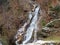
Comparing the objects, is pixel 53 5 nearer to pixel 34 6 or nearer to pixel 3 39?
pixel 34 6

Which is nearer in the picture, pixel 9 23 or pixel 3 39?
pixel 3 39

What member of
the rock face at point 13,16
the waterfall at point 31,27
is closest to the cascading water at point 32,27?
the waterfall at point 31,27

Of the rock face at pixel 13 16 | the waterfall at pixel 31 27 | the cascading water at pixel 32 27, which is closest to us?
the waterfall at pixel 31 27

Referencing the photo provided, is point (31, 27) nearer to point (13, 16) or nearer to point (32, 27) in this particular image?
point (32, 27)

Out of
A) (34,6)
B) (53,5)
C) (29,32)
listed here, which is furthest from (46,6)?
(29,32)

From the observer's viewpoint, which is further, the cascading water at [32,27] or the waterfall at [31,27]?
the cascading water at [32,27]

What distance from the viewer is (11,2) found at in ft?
43.7

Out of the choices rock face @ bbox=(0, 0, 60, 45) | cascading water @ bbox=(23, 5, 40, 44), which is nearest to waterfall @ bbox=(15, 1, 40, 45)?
cascading water @ bbox=(23, 5, 40, 44)

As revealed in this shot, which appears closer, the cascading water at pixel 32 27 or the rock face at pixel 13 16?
the cascading water at pixel 32 27

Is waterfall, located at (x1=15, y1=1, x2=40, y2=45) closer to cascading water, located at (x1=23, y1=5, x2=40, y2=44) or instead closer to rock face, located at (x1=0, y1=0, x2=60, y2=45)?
cascading water, located at (x1=23, y1=5, x2=40, y2=44)

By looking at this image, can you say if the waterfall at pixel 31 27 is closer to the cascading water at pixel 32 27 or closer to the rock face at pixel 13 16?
the cascading water at pixel 32 27

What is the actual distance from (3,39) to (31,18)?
2.72m

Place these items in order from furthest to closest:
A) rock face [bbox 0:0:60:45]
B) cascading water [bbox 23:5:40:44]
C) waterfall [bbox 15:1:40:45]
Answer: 1. rock face [bbox 0:0:60:45]
2. cascading water [bbox 23:5:40:44]
3. waterfall [bbox 15:1:40:45]

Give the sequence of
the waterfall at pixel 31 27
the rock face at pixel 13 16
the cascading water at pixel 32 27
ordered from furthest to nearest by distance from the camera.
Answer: the rock face at pixel 13 16 → the cascading water at pixel 32 27 → the waterfall at pixel 31 27
